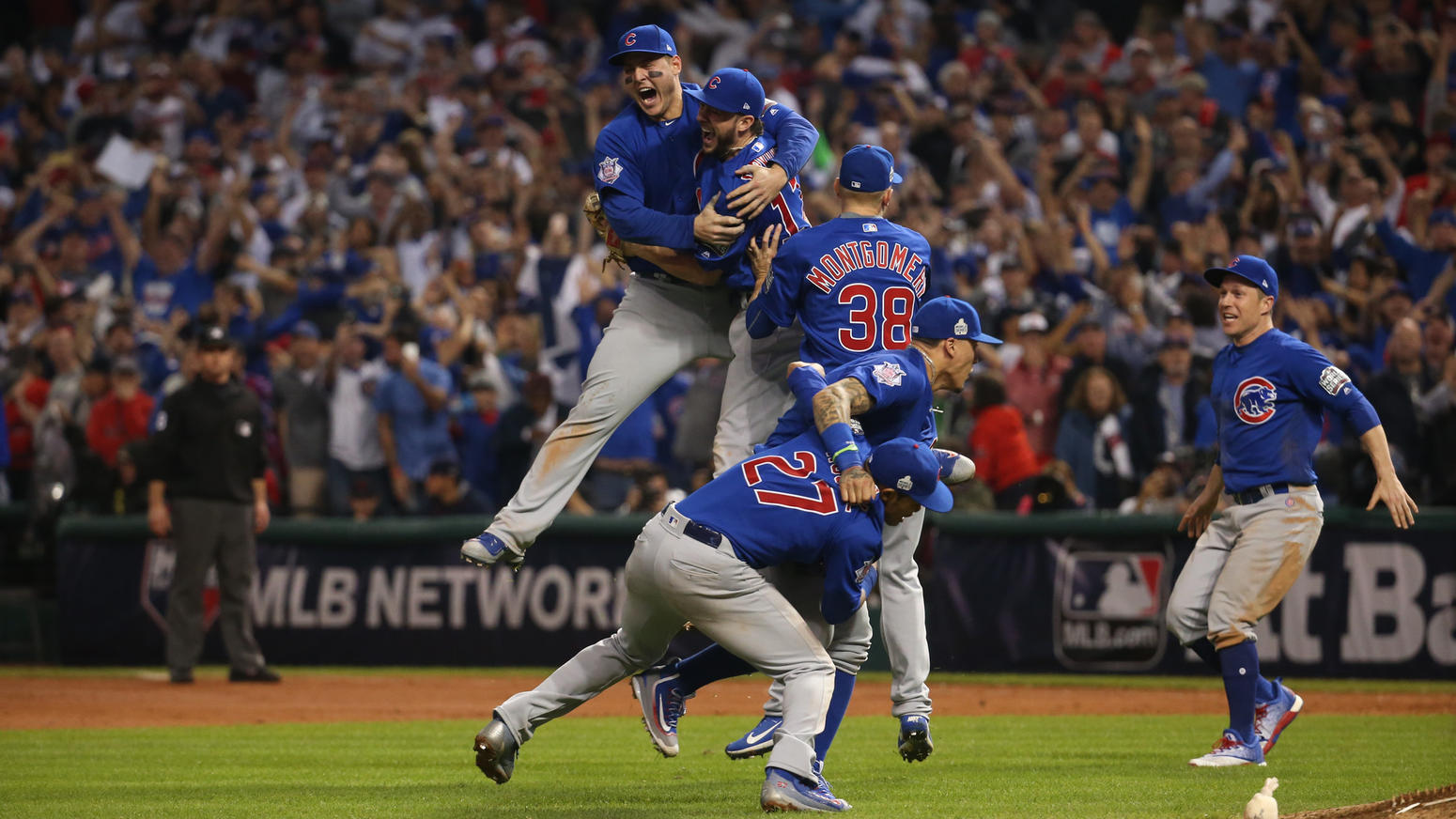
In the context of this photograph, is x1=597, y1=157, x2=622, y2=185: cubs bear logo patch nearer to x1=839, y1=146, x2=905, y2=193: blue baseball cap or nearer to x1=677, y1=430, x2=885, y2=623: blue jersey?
x1=839, y1=146, x2=905, y2=193: blue baseball cap

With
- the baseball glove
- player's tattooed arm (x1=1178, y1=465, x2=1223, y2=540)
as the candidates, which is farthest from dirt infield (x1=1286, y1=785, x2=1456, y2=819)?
the baseball glove

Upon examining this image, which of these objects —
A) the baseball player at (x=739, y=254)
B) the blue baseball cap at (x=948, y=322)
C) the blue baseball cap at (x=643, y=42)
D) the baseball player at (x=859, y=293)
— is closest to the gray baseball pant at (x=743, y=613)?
the baseball player at (x=859, y=293)

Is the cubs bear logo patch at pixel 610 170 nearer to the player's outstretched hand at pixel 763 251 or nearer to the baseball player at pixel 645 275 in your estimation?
the baseball player at pixel 645 275

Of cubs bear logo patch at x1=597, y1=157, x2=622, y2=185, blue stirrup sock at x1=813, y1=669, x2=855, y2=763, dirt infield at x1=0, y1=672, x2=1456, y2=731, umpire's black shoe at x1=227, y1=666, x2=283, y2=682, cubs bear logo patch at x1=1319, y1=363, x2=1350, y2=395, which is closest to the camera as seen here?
blue stirrup sock at x1=813, y1=669, x2=855, y2=763

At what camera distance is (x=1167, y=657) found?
13.1m

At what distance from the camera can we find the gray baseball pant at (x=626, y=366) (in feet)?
25.4

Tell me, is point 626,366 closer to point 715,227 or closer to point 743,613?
point 715,227

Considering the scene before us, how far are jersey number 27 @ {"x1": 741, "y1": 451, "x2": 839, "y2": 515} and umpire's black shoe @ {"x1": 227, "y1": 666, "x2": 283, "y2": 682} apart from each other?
27.6 feet

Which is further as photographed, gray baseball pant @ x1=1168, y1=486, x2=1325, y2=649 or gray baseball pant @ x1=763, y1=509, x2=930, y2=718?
gray baseball pant @ x1=1168, y1=486, x2=1325, y2=649

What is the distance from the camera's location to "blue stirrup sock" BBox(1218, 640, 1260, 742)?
8219 mm

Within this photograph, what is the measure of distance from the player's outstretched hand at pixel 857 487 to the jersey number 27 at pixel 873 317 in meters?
1.43

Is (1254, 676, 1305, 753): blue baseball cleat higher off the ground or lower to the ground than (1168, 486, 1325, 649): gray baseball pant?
lower

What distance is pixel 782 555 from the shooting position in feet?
20.1

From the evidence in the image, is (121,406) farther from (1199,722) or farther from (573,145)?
(1199,722)
